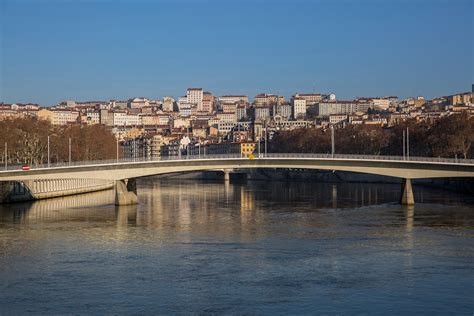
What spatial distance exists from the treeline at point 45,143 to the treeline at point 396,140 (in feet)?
80.6

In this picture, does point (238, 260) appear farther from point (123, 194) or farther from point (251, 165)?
point (123, 194)

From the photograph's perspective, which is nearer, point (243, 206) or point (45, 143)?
point (243, 206)

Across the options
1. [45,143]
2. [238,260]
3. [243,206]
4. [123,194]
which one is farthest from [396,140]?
[238,260]

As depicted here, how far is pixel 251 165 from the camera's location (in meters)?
53.6

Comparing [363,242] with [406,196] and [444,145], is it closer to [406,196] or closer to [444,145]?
[406,196]

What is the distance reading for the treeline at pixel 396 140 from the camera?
69375 millimetres

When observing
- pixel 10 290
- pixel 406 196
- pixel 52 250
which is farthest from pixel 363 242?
pixel 406 196

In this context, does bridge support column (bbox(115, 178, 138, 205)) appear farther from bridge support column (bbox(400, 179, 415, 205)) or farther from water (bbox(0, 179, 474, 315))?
bridge support column (bbox(400, 179, 415, 205))

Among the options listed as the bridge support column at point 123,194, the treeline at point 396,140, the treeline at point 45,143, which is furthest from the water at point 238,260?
the treeline at point 396,140

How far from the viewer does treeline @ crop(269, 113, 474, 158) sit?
69.4m

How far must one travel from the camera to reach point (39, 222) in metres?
43.6

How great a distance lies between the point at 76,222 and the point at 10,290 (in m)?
Result: 17.5

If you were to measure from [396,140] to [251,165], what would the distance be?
36687 millimetres

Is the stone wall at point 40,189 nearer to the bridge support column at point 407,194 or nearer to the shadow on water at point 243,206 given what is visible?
the shadow on water at point 243,206
